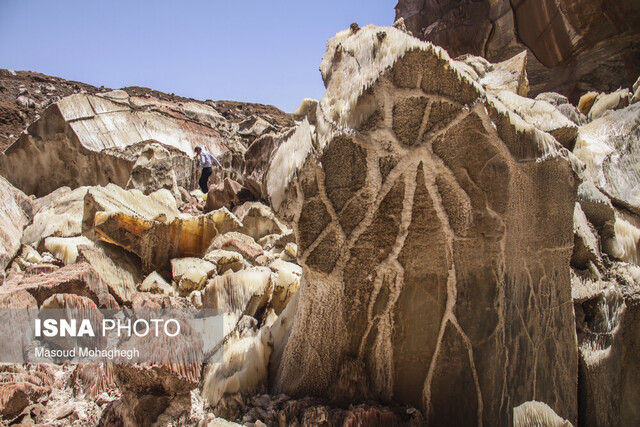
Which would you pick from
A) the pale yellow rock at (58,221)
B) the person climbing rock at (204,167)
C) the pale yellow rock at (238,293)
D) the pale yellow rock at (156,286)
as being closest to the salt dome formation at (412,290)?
the pale yellow rock at (238,293)

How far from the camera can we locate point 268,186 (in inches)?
61.6

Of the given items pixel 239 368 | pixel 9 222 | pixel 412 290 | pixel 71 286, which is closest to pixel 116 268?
pixel 71 286

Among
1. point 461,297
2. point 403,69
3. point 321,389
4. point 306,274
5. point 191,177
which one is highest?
point 191,177

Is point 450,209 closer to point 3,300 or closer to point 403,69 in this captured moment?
point 403,69

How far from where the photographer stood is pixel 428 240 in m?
1.48

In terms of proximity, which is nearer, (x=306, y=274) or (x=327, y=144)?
(x=327, y=144)

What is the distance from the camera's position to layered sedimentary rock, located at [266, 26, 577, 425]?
1416 millimetres

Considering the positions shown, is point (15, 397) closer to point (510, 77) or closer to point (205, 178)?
point (510, 77)

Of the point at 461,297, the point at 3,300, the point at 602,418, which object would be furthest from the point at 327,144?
the point at 3,300

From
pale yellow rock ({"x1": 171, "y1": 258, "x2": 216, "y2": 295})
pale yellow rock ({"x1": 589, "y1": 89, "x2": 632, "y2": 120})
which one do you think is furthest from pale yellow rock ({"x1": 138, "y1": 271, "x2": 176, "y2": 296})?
pale yellow rock ({"x1": 589, "y1": 89, "x2": 632, "y2": 120})

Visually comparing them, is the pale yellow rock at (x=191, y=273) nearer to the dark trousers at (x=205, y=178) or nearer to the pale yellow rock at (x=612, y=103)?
the pale yellow rock at (x=612, y=103)

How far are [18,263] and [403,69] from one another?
2.95 m

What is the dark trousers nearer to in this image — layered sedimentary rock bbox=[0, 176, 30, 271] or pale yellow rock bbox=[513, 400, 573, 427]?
layered sedimentary rock bbox=[0, 176, 30, 271]

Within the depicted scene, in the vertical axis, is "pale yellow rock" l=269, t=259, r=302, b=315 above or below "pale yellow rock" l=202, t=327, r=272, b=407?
above
